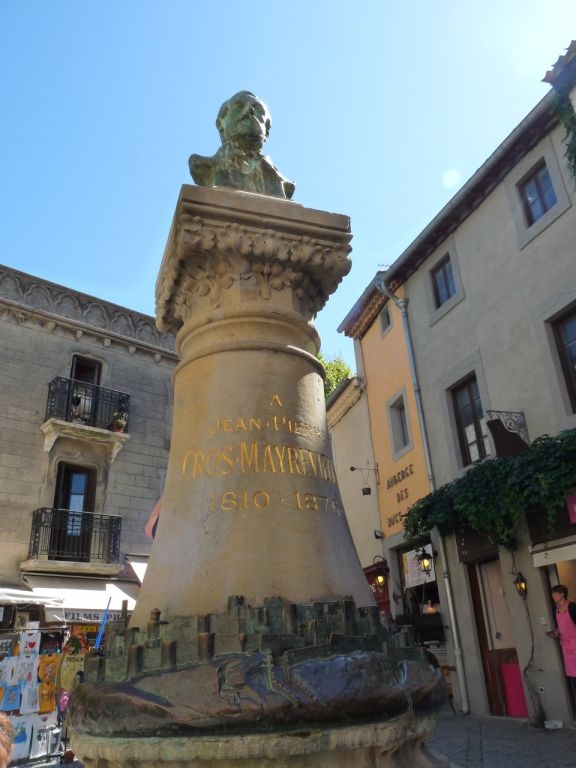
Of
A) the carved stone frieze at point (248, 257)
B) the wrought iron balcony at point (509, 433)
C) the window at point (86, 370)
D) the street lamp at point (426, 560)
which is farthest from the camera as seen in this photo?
the window at point (86, 370)

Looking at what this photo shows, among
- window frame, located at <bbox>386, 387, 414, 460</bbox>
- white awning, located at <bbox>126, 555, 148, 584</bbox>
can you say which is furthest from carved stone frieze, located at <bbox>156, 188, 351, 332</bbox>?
white awning, located at <bbox>126, 555, 148, 584</bbox>

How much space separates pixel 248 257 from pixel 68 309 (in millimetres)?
15232

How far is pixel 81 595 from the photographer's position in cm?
1330

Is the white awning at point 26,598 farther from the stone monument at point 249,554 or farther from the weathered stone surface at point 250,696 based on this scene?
the weathered stone surface at point 250,696

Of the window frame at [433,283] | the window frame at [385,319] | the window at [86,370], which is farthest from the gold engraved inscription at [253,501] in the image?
the window at [86,370]

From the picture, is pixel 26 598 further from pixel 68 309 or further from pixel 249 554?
pixel 249 554

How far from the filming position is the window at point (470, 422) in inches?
426

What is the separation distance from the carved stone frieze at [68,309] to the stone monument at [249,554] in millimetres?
12148

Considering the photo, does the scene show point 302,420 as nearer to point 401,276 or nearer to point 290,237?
point 290,237

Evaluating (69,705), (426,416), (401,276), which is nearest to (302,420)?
(69,705)

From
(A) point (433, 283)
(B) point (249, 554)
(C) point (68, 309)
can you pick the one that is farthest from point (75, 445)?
(B) point (249, 554)

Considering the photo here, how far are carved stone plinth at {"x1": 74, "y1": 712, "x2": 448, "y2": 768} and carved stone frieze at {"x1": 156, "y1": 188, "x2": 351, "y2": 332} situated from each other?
1.85 m

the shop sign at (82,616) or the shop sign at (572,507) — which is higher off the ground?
the shop sign at (572,507)

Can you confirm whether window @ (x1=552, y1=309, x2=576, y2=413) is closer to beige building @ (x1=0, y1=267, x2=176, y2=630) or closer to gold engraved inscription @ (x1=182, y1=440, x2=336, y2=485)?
gold engraved inscription @ (x1=182, y1=440, x2=336, y2=485)
